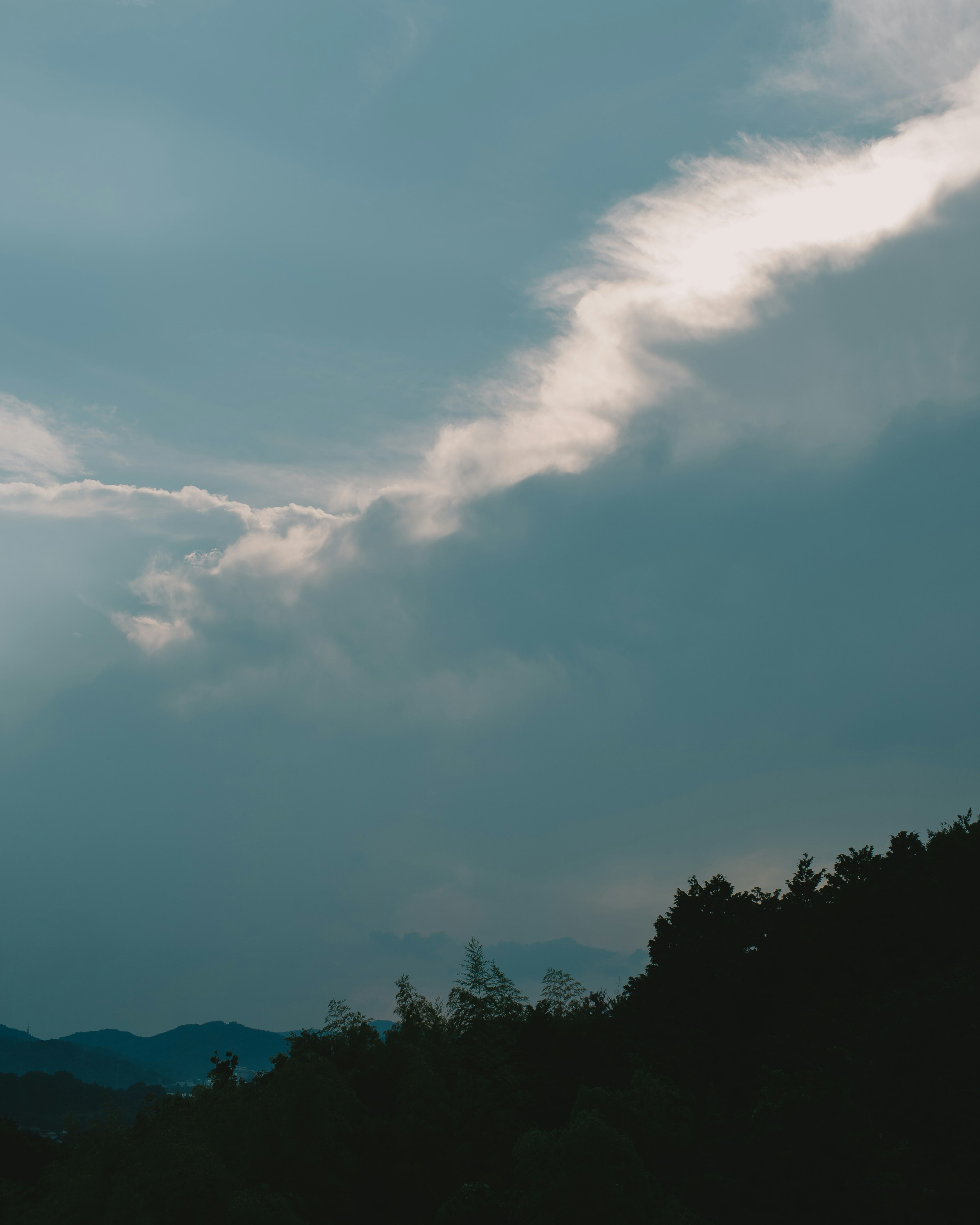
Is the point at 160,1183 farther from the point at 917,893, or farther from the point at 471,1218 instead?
the point at 917,893

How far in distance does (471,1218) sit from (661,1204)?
6012 mm

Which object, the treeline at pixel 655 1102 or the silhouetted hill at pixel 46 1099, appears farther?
the silhouetted hill at pixel 46 1099

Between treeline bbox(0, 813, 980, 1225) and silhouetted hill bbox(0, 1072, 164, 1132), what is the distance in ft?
418

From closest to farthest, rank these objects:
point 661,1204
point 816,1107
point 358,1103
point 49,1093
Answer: point 661,1204, point 816,1107, point 358,1103, point 49,1093

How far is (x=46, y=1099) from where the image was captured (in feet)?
525

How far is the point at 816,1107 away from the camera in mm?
26141

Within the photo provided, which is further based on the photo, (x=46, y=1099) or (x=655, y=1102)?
(x=46, y=1099)

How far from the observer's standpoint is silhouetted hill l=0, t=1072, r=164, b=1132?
152 meters

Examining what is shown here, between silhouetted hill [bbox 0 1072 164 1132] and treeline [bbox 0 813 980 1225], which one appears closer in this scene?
treeline [bbox 0 813 980 1225]

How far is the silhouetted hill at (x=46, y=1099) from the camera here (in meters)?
152

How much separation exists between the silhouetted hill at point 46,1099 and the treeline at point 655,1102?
127496mm

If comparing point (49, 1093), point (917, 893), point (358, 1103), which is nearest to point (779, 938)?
point (917, 893)

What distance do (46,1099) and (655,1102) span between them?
17295cm

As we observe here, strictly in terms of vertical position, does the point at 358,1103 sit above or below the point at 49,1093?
above
